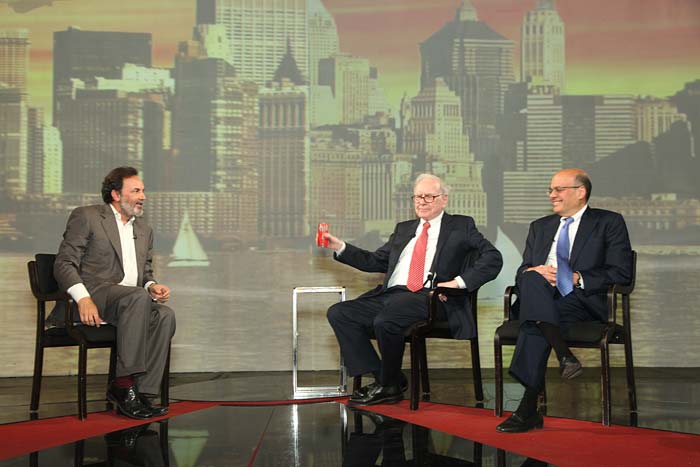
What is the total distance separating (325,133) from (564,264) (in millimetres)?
2478

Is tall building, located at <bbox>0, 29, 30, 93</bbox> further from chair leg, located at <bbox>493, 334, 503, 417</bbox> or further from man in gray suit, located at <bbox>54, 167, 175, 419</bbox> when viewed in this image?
chair leg, located at <bbox>493, 334, 503, 417</bbox>

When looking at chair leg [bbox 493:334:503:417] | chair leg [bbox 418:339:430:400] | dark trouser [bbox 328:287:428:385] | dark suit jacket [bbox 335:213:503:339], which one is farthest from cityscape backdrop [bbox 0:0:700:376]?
chair leg [bbox 493:334:503:417]

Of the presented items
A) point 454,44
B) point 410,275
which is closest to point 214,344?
point 410,275

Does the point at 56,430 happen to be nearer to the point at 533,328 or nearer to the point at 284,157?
the point at 533,328

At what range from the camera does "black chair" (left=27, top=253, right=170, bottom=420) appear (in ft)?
12.2

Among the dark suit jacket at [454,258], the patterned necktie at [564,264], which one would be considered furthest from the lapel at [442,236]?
the patterned necktie at [564,264]

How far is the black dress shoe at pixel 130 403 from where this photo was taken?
12.3 feet

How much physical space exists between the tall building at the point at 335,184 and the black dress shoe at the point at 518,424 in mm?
2567

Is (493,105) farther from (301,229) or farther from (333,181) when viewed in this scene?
(301,229)

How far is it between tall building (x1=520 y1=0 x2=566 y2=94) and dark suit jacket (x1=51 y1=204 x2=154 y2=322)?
10.5 ft

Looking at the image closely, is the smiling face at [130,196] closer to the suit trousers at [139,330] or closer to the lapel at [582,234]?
the suit trousers at [139,330]

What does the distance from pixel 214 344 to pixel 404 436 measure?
2611mm

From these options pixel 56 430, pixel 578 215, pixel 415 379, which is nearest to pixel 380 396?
pixel 415 379

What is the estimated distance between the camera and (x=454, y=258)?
432 centimetres
